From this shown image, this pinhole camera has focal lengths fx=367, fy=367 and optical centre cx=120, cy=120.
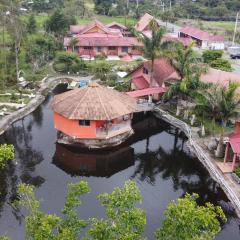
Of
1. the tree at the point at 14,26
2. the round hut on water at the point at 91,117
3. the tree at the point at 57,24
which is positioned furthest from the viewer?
the tree at the point at 57,24

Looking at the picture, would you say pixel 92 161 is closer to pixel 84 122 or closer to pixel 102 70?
pixel 84 122

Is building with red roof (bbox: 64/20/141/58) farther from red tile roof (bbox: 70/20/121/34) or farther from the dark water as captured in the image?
the dark water

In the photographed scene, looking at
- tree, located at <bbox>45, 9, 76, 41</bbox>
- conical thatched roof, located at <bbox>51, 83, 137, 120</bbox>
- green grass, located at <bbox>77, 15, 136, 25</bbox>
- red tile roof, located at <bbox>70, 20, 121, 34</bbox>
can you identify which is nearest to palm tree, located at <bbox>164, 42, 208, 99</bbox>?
conical thatched roof, located at <bbox>51, 83, 137, 120</bbox>

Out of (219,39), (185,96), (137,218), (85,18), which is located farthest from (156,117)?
(85,18)

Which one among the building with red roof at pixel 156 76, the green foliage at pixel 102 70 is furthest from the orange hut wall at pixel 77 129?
the green foliage at pixel 102 70

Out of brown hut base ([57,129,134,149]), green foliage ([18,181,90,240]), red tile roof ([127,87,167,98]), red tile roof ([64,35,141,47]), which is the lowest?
brown hut base ([57,129,134,149])

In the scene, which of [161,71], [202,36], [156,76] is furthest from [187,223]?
[202,36]

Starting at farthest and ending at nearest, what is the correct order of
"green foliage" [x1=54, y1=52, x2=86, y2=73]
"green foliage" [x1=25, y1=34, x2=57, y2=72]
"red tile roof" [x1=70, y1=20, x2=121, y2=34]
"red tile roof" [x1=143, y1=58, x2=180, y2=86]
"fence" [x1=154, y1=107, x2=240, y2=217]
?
"red tile roof" [x1=70, y1=20, x2=121, y2=34] < "green foliage" [x1=25, y1=34, x2=57, y2=72] < "green foliage" [x1=54, y1=52, x2=86, y2=73] < "red tile roof" [x1=143, y1=58, x2=180, y2=86] < "fence" [x1=154, y1=107, x2=240, y2=217]

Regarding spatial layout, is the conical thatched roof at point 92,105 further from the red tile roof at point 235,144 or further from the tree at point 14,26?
the tree at point 14,26
